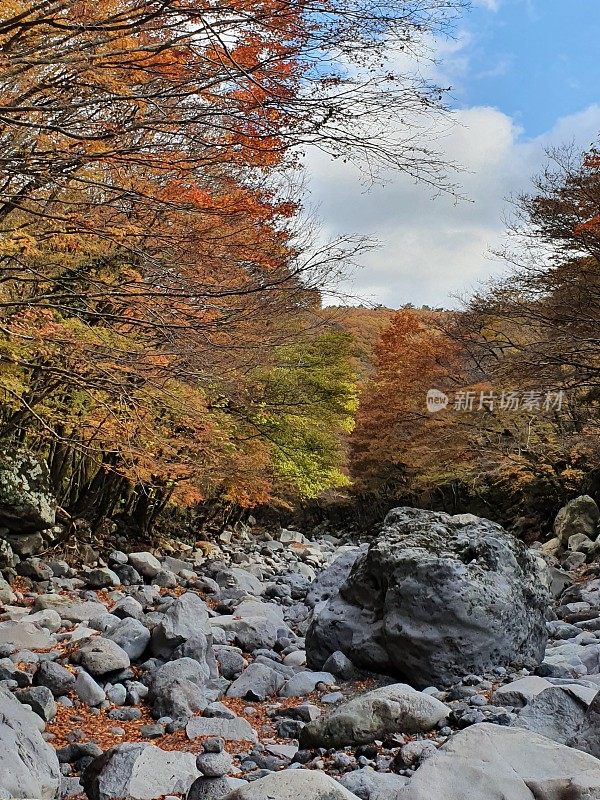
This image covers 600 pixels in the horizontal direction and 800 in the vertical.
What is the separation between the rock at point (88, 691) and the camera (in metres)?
6.03

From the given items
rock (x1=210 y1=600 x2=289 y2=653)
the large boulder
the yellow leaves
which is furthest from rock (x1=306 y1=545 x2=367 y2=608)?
the yellow leaves

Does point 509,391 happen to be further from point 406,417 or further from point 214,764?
point 214,764

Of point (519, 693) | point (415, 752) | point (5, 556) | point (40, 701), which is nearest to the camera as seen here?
point (415, 752)

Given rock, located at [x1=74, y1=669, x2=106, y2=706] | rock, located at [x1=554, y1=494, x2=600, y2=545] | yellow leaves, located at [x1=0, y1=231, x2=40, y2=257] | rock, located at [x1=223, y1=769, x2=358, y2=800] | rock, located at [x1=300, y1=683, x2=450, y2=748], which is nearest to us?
rock, located at [x1=223, y1=769, x2=358, y2=800]

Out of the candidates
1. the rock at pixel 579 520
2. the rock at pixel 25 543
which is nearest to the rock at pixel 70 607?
the rock at pixel 25 543

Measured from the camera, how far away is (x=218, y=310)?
7.01 metres

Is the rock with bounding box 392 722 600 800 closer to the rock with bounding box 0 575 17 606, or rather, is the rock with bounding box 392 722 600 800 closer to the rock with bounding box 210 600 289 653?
the rock with bounding box 210 600 289 653

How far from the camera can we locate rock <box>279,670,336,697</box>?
649 cm

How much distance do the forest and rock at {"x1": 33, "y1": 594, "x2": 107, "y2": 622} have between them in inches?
71.9

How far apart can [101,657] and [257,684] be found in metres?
1.45

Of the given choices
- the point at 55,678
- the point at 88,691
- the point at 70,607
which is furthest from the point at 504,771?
the point at 70,607

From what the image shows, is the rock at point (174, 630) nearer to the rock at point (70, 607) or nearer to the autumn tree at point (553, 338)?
A: the rock at point (70, 607)

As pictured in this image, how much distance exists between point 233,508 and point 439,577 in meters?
18.0

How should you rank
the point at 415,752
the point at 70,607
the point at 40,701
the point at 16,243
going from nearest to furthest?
→ 1. the point at 415,752
2. the point at 40,701
3. the point at 16,243
4. the point at 70,607
